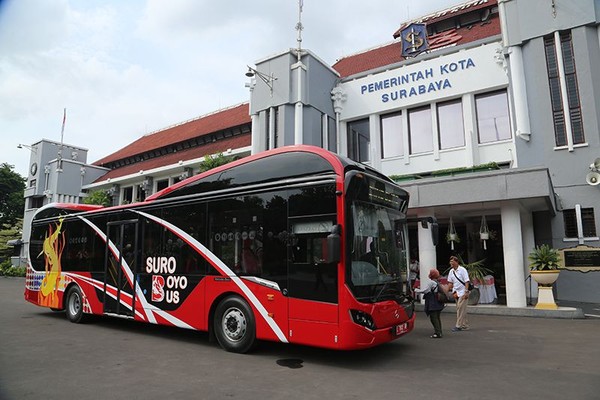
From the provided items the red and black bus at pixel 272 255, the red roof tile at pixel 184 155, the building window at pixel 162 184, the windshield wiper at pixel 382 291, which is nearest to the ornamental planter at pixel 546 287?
the red and black bus at pixel 272 255

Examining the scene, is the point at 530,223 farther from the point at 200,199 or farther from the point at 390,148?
the point at 200,199

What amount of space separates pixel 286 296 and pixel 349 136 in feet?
50.2

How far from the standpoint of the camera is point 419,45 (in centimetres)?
2109

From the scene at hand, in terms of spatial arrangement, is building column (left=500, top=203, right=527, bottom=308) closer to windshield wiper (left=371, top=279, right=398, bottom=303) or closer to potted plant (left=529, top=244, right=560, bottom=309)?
potted plant (left=529, top=244, right=560, bottom=309)

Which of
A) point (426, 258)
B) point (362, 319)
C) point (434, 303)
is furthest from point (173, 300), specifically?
point (426, 258)

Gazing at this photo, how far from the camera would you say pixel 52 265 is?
11.9m

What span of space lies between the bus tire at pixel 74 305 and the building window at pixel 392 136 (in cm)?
Answer: 1397

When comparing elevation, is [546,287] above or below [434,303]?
above

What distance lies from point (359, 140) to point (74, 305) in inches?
569

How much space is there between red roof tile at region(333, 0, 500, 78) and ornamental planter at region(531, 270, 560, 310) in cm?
1325

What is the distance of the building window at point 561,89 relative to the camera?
15.1 m

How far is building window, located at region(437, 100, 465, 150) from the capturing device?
1820 centimetres

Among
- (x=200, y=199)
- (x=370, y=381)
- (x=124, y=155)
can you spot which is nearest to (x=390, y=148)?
(x=200, y=199)

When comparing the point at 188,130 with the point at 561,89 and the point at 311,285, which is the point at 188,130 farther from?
the point at 311,285
